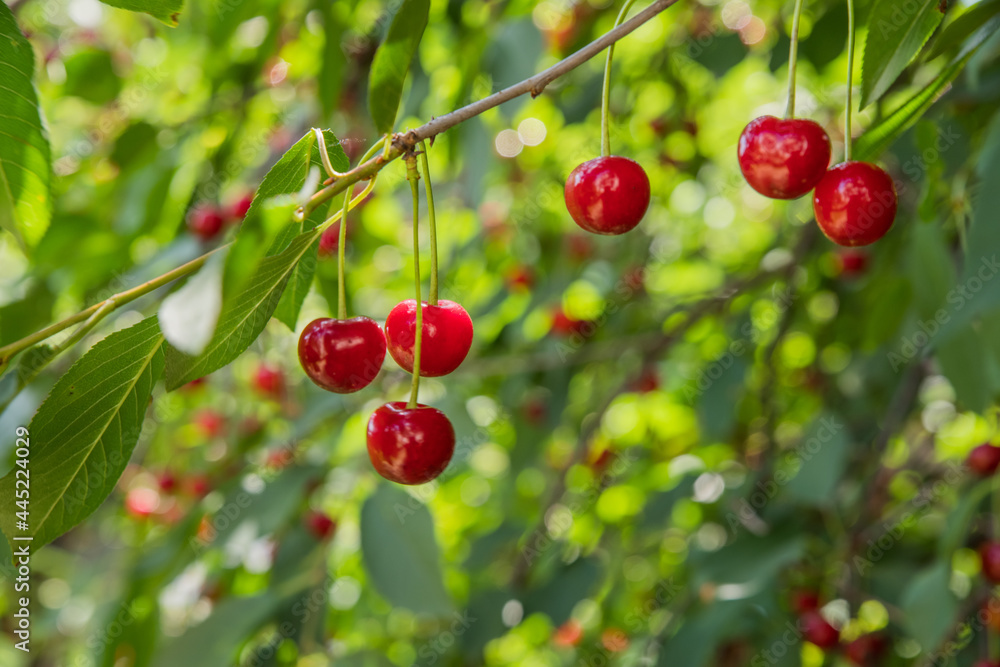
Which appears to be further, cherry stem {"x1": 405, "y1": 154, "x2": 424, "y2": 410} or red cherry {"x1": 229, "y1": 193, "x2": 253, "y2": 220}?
red cherry {"x1": 229, "y1": 193, "x2": 253, "y2": 220}

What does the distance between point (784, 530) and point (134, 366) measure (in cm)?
190

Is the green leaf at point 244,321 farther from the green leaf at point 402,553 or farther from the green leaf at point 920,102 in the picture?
the green leaf at point 402,553

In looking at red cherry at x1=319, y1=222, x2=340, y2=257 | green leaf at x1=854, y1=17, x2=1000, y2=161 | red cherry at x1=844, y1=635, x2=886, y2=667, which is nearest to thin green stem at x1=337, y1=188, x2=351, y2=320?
green leaf at x1=854, y1=17, x2=1000, y2=161

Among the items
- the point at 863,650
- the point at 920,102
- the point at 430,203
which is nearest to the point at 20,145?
the point at 430,203

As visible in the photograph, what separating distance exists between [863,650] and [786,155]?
2.11m

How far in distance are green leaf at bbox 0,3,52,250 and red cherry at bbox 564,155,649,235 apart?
24.9 inches

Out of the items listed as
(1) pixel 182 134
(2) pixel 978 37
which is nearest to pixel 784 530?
(2) pixel 978 37

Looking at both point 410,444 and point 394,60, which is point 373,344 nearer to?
point 410,444

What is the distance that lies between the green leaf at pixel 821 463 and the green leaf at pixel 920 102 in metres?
1.31

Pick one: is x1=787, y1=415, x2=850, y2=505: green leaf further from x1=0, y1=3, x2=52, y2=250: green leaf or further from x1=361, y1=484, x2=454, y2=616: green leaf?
x1=0, y1=3, x2=52, y2=250: green leaf

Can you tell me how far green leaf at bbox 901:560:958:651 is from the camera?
164 cm

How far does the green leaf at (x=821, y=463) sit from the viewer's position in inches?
81.2

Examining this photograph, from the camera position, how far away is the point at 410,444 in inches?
36.1

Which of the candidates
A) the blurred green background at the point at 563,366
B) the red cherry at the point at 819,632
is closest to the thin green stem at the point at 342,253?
the blurred green background at the point at 563,366
